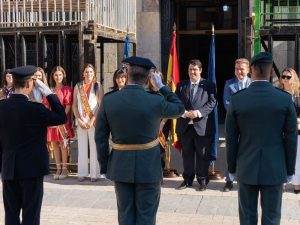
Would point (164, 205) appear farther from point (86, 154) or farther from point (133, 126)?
point (133, 126)

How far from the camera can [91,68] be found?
308 inches

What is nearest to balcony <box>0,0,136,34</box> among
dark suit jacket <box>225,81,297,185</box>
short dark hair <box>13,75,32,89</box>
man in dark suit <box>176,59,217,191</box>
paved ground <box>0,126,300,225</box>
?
man in dark suit <box>176,59,217,191</box>

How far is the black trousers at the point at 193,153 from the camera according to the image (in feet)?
24.2

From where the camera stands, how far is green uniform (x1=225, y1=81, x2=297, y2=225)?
171 inches

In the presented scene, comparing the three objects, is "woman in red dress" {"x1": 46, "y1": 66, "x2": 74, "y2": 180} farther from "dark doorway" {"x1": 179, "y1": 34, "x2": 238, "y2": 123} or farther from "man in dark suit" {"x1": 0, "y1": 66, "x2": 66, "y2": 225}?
"dark doorway" {"x1": 179, "y1": 34, "x2": 238, "y2": 123}

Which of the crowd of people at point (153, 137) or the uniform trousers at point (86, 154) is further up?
the crowd of people at point (153, 137)

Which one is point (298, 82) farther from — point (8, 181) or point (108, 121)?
point (8, 181)

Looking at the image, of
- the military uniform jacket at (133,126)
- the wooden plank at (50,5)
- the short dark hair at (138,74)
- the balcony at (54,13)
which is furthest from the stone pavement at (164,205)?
the wooden plank at (50,5)

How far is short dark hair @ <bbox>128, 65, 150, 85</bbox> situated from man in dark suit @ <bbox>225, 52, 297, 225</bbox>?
0.80 meters

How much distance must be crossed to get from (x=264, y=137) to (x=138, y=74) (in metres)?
1.16

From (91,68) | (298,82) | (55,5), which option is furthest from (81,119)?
(298,82)

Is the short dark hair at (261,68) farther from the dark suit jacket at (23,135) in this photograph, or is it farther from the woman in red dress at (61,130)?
the woman in red dress at (61,130)

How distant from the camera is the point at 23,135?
4484mm

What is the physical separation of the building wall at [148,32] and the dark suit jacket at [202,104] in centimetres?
468
